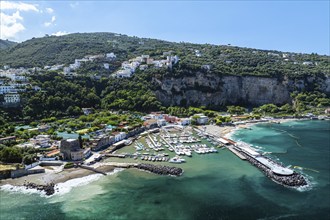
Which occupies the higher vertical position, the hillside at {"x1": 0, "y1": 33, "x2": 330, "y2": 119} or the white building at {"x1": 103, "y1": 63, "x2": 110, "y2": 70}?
the white building at {"x1": 103, "y1": 63, "x2": 110, "y2": 70}

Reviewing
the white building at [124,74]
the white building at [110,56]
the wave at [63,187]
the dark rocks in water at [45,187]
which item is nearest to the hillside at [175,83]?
the white building at [110,56]

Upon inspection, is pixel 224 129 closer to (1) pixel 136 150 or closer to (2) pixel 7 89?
(1) pixel 136 150

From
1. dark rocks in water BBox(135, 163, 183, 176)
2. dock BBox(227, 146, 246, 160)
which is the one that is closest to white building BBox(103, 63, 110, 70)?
dock BBox(227, 146, 246, 160)

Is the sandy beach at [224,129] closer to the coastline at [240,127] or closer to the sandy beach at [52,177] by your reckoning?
the coastline at [240,127]

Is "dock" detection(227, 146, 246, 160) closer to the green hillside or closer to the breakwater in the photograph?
the breakwater

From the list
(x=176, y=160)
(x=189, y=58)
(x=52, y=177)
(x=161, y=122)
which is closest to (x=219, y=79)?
(x=189, y=58)

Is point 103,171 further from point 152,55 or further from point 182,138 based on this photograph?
point 152,55
